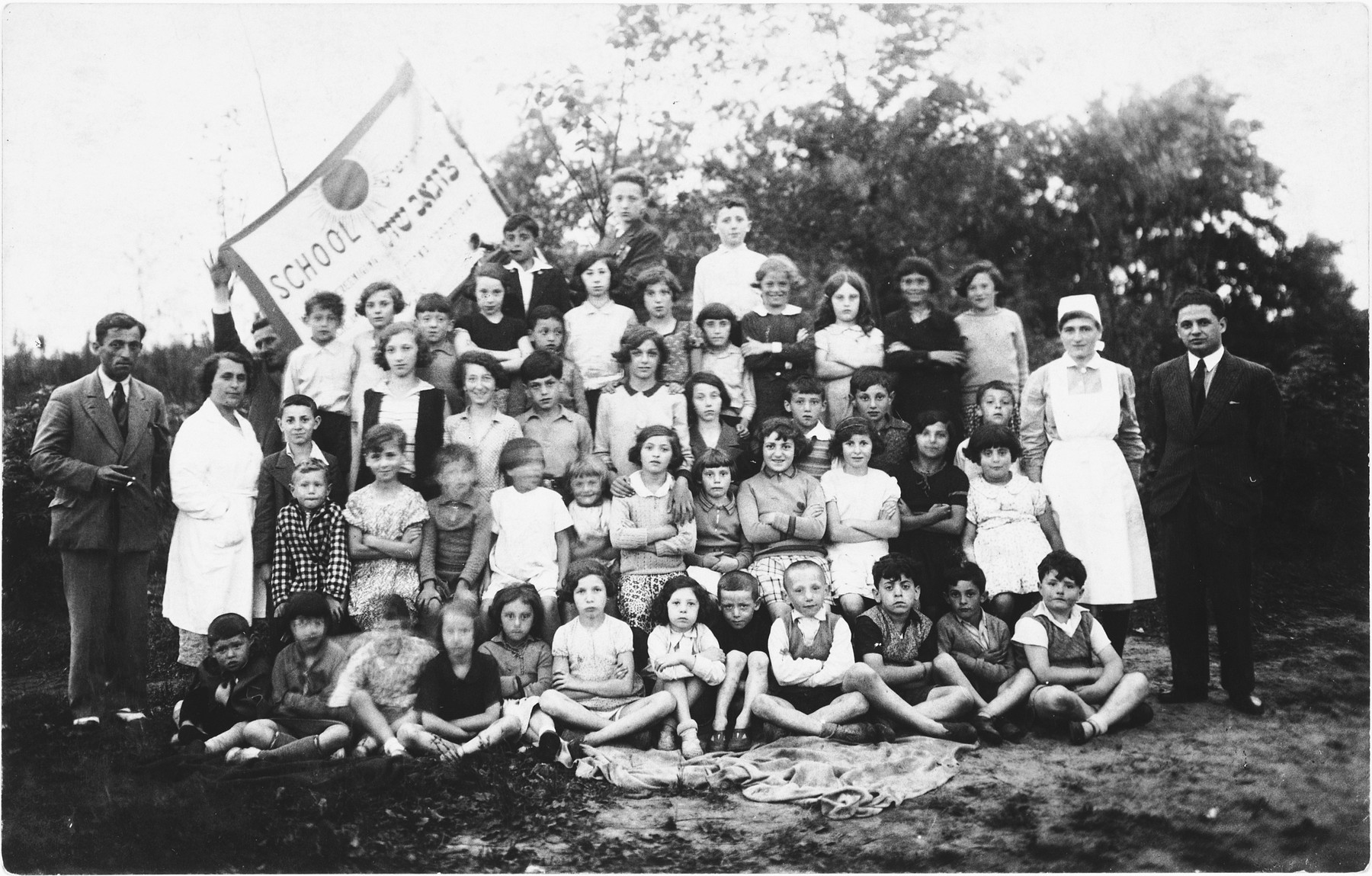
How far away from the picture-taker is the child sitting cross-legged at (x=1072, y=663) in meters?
5.20

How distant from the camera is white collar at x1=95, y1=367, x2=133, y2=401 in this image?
583 centimetres

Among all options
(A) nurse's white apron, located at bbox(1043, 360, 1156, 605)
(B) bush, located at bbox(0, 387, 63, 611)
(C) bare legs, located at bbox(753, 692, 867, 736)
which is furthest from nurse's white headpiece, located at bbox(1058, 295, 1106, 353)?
(B) bush, located at bbox(0, 387, 63, 611)

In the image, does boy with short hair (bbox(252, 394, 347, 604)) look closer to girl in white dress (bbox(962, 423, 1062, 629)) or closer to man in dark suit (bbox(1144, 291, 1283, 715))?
girl in white dress (bbox(962, 423, 1062, 629))

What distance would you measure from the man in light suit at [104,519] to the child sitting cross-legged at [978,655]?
139 inches

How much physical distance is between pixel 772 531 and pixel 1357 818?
2584mm

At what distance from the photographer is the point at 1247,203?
7.54 m

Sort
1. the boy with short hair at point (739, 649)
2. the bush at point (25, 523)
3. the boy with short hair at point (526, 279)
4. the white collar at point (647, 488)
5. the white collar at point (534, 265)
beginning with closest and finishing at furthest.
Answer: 1. the boy with short hair at point (739, 649)
2. the white collar at point (647, 488)
3. the bush at point (25, 523)
4. the boy with short hair at point (526, 279)
5. the white collar at point (534, 265)

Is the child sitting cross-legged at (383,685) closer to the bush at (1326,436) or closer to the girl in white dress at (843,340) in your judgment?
the girl in white dress at (843,340)

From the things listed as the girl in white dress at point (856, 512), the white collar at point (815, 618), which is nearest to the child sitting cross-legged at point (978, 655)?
the girl in white dress at point (856, 512)

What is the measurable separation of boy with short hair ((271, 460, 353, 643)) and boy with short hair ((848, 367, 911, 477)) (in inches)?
96.9

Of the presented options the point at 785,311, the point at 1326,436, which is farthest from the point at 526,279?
the point at 1326,436

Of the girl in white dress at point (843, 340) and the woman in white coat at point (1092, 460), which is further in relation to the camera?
the girl in white dress at point (843, 340)

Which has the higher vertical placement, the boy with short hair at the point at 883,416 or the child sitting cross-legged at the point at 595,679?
the boy with short hair at the point at 883,416

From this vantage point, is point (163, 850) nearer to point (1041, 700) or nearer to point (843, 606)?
point (843, 606)
